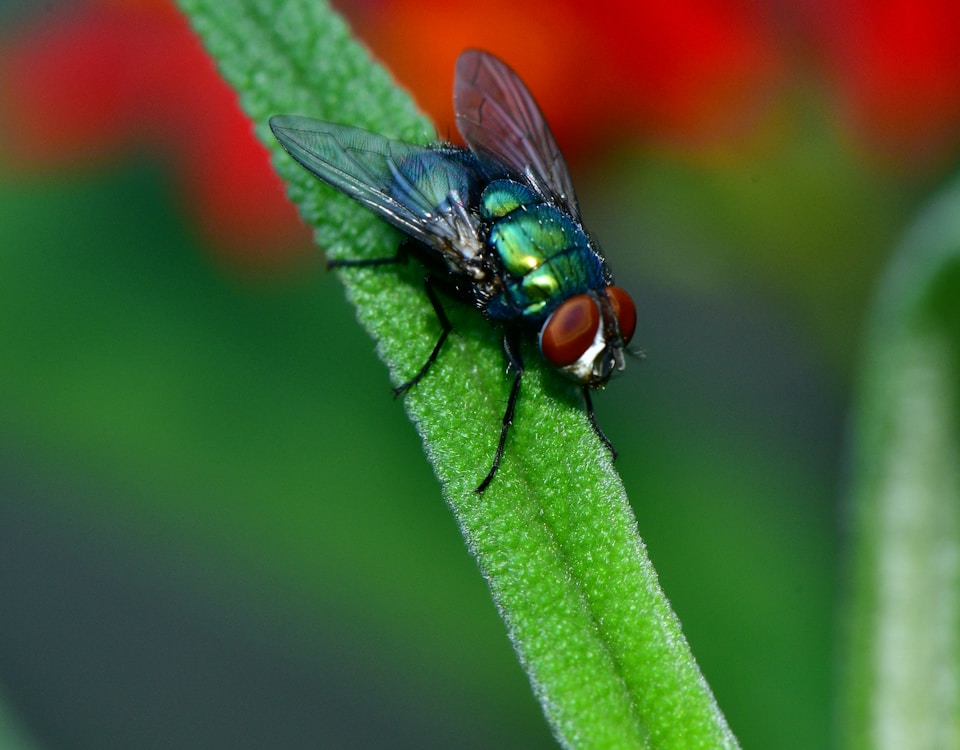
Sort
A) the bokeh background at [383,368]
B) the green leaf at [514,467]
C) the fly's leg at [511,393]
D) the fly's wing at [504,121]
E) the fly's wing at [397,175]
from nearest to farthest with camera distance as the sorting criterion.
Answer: the green leaf at [514,467], the fly's leg at [511,393], the fly's wing at [397,175], the fly's wing at [504,121], the bokeh background at [383,368]

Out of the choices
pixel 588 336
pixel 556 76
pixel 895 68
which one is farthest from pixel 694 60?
pixel 588 336

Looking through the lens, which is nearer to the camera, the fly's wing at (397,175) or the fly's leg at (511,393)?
the fly's leg at (511,393)

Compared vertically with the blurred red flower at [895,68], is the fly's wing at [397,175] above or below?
above

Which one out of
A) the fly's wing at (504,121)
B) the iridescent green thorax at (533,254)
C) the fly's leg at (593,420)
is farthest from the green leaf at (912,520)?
the fly's wing at (504,121)

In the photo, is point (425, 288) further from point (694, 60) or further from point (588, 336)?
point (694, 60)

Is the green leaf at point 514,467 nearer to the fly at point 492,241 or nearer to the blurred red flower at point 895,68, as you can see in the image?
the fly at point 492,241

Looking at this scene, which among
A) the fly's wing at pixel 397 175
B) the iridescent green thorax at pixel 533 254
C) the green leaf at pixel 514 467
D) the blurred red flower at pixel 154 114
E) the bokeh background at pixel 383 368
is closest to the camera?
the green leaf at pixel 514 467
